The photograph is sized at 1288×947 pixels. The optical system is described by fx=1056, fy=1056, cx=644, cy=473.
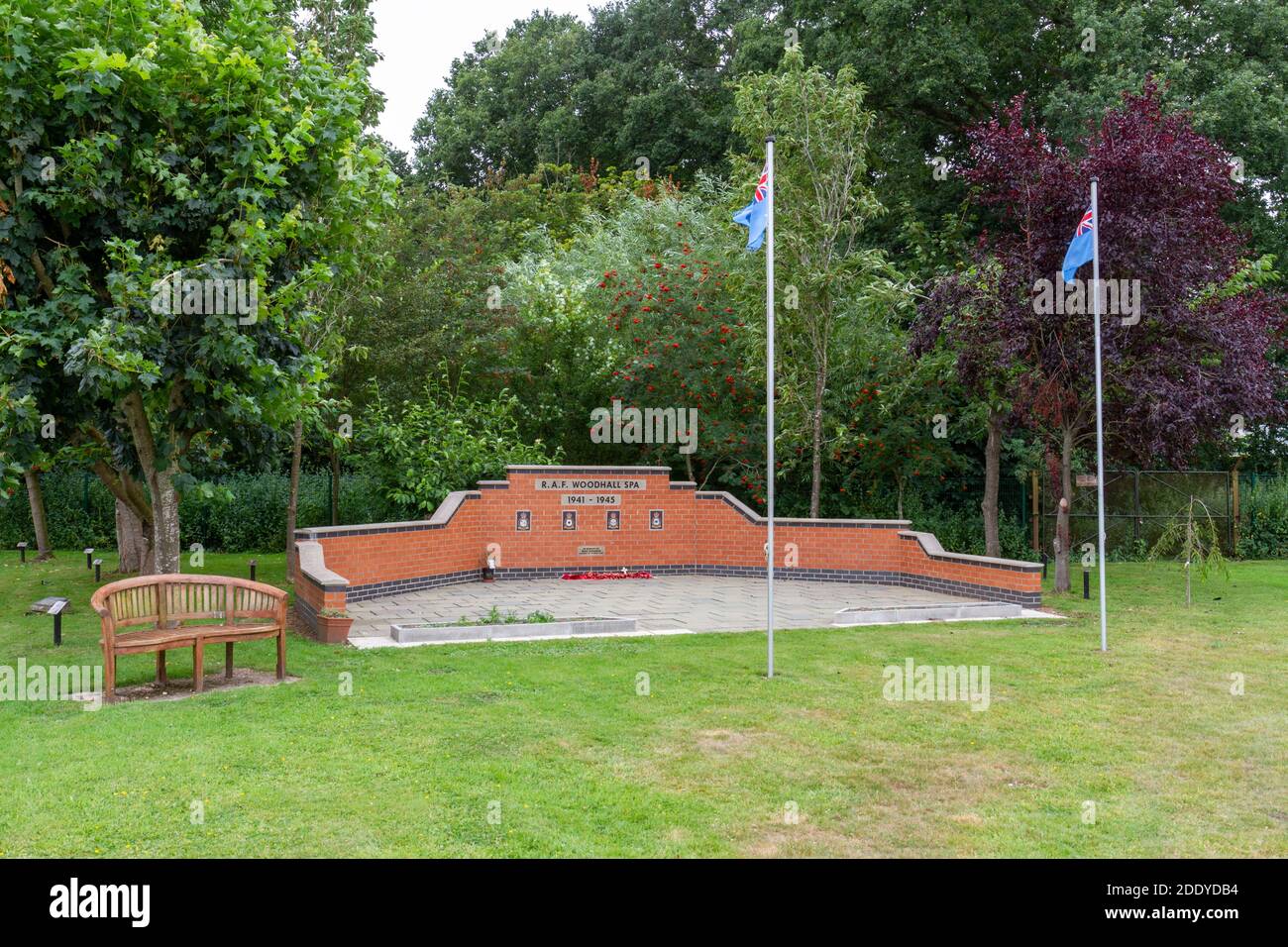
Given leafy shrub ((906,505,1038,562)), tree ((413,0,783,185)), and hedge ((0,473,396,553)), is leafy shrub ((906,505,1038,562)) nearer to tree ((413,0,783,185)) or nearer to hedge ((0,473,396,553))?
hedge ((0,473,396,553))

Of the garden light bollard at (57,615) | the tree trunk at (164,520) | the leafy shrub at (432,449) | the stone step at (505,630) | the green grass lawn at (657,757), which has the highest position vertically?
the leafy shrub at (432,449)

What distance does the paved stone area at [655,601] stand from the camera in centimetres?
1359

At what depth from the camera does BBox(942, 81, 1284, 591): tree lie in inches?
591

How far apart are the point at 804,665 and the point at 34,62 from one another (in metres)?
9.69

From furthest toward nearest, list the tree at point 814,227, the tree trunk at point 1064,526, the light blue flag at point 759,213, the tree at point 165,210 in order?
the tree at point 814,227
the tree trunk at point 1064,526
the tree at point 165,210
the light blue flag at point 759,213

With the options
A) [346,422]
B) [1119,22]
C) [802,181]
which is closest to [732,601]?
[346,422]

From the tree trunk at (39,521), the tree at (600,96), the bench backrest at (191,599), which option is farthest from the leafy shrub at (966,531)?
the tree trunk at (39,521)

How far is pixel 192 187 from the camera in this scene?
1117 cm

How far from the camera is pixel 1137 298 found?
14.9 m

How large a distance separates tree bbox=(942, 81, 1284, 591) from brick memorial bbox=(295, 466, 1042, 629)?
268 centimetres

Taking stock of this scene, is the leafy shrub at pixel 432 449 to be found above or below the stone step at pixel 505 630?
above

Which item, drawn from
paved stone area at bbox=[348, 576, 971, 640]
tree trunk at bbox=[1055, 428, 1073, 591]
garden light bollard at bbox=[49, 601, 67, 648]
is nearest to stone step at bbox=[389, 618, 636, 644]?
paved stone area at bbox=[348, 576, 971, 640]

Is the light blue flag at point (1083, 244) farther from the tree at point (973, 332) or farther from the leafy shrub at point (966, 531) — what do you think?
the leafy shrub at point (966, 531)

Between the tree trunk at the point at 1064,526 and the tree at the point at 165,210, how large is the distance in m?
10.9
